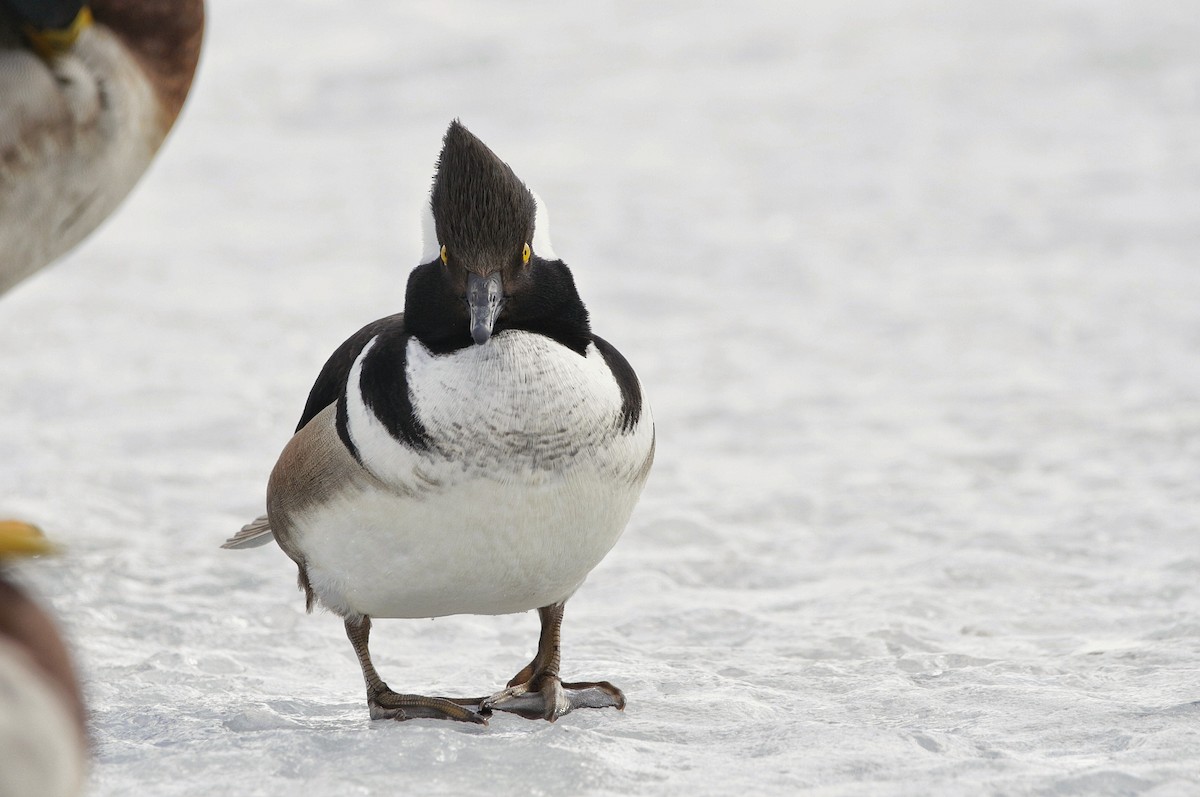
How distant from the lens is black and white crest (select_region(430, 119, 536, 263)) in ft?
13.4

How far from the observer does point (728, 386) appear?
859 centimetres

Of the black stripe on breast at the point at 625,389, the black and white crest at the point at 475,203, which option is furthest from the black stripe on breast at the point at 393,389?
the black stripe on breast at the point at 625,389

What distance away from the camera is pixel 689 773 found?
395cm

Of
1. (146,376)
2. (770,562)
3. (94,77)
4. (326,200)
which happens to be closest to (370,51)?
(326,200)

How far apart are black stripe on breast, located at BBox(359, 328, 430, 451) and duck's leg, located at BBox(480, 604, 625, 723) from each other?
83 centimetres

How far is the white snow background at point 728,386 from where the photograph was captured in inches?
169

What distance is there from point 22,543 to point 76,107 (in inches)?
88.5

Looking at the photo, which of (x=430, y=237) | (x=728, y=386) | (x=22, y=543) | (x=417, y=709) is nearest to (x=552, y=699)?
(x=417, y=709)

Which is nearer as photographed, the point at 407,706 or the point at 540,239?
the point at 540,239

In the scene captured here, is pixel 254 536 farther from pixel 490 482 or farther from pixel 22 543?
pixel 22 543

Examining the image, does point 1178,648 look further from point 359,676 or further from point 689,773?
point 359,676

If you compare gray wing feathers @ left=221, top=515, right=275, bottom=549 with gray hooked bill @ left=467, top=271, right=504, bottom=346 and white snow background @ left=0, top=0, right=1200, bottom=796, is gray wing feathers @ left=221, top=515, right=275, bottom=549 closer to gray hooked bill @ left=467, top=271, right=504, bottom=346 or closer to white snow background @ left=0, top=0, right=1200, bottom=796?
white snow background @ left=0, top=0, right=1200, bottom=796

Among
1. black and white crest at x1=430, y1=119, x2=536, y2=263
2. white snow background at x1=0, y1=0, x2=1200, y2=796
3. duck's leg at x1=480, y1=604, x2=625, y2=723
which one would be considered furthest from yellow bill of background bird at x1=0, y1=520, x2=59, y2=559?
Answer: duck's leg at x1=480, y1=604, x2=625, y2=723

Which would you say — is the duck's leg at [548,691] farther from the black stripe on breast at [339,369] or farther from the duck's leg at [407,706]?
the black stripe on breast at [339,369]
